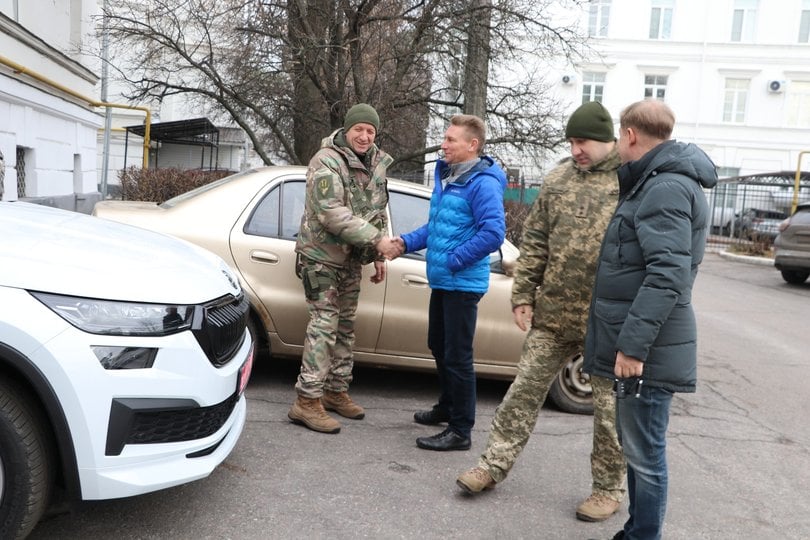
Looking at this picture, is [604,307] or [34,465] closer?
[34,465]

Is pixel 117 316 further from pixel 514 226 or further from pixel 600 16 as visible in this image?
pixel 600 16

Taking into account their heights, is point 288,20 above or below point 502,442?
above

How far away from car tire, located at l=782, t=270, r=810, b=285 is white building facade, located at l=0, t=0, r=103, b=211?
12.6 meters

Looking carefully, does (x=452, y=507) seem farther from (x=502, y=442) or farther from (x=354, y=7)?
(x=354, y=7)

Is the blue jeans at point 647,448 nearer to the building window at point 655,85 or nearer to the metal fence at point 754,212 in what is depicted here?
the metal fence at point 754,212

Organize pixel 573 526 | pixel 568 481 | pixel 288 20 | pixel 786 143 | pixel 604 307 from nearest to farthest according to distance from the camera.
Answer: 1. pixel 604 307
2. pixel 573 526
3. pixel 568 481
4. pixel 288 20
5. pixel 786 143

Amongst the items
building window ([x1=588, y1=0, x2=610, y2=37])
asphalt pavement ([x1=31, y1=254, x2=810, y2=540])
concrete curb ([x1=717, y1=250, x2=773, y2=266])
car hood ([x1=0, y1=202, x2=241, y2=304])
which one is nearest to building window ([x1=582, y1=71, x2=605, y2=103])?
building window ([x1=588, y1=0, x2=610, y2=37])

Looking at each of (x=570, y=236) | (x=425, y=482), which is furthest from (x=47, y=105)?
(x=570, y=236)

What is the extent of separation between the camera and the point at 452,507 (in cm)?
330

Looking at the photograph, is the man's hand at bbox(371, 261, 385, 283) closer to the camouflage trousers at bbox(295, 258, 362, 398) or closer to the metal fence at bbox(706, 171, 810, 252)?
the camouflage trousers at bbox(295, 258, 362, 398)

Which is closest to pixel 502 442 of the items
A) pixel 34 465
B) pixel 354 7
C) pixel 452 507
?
pixel 452 507

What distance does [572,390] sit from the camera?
15.8 ft

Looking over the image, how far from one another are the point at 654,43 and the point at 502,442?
108 ft

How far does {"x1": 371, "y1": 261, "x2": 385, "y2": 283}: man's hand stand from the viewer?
4.38 m
